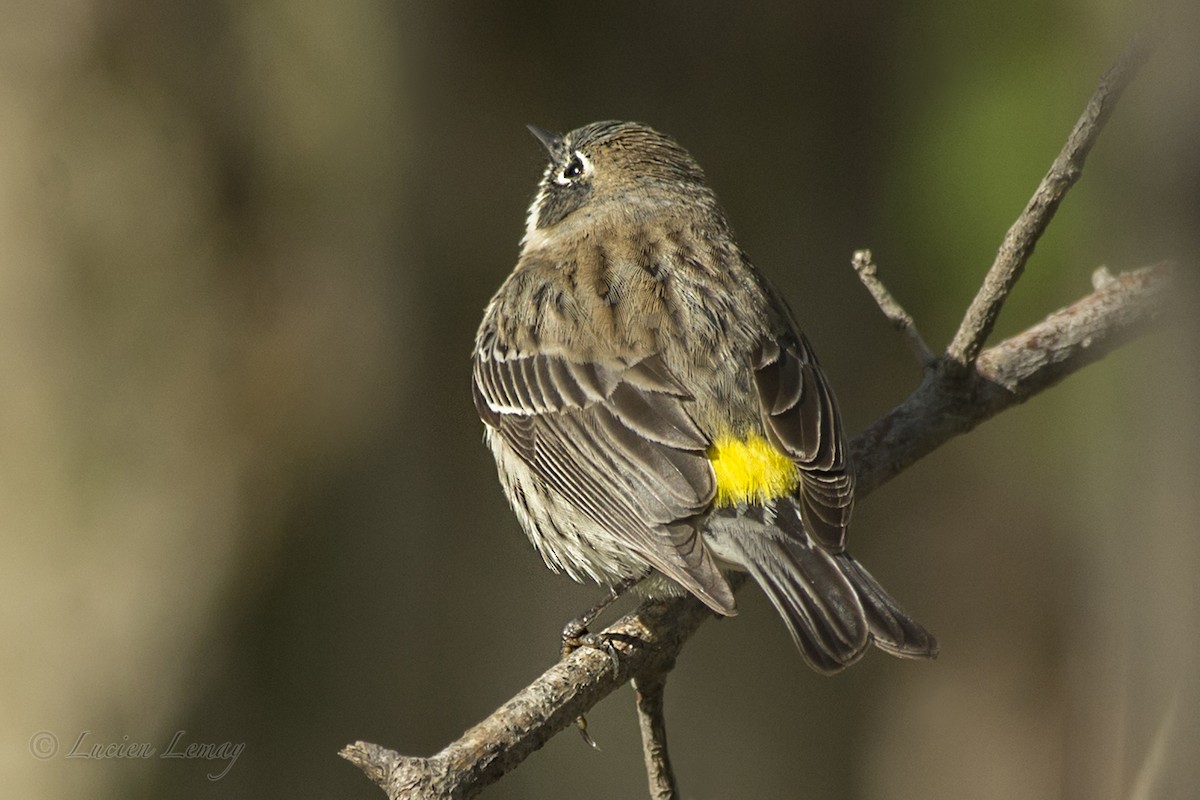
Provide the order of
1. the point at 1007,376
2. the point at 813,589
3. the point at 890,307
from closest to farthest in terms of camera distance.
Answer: the point at 813,589 < the point at 890,307 < the point at 1007,376

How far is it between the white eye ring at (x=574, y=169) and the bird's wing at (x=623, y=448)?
3.72 ft

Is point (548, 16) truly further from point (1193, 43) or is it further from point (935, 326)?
point (1193, 43)

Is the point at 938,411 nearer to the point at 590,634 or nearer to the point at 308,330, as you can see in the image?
the point at 590,634

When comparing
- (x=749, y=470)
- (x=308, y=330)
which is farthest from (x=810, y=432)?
(x=308, y=330)

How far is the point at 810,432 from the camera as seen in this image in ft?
14.0

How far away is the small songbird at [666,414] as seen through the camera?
3875 millimetres

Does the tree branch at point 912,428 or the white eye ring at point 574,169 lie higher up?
the white eye ring at point 574,169

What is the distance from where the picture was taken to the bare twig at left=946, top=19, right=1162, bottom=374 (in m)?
3.92

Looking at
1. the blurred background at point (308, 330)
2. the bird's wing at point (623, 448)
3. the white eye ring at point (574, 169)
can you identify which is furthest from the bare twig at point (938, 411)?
the white eye ring at point (574, 169)

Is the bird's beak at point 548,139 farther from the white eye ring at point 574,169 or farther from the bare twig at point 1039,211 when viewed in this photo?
the bare twig at point 1039,211

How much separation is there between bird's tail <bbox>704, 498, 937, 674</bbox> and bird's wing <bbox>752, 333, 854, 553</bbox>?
79 millimetres

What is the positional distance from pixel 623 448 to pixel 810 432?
638mm

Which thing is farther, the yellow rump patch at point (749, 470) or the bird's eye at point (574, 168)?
the bird's eye at point (574, 168)
